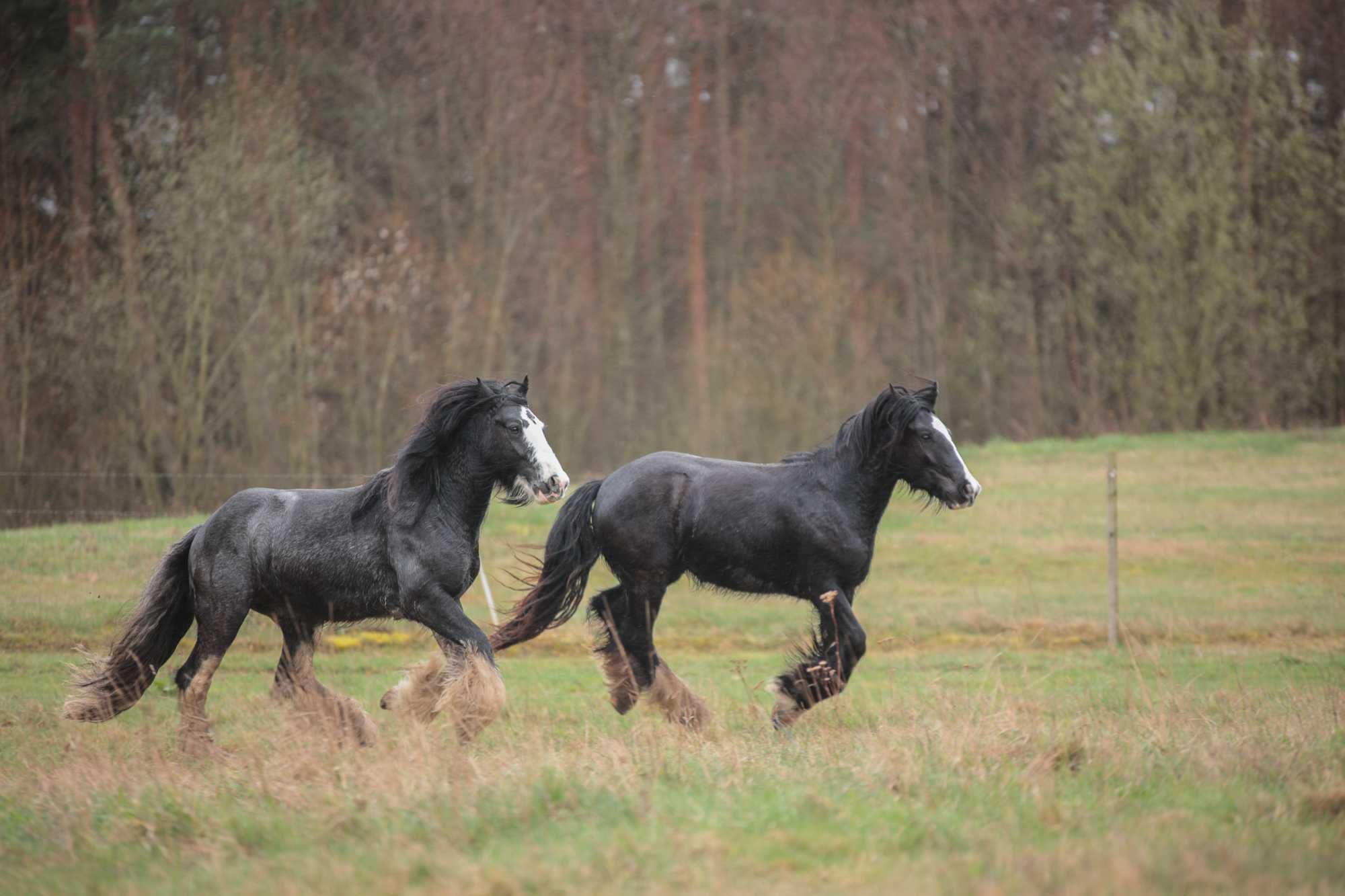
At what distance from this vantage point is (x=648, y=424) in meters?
33.8

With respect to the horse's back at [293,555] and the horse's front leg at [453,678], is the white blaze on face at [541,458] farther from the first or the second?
the horse's back at [293,555]

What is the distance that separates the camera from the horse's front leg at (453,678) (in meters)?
7.26

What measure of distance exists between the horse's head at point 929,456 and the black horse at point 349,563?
211 centimetres

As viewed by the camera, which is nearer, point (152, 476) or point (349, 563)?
point (349, 563)

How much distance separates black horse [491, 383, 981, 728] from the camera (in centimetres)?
853

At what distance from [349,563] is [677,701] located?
6.91ft

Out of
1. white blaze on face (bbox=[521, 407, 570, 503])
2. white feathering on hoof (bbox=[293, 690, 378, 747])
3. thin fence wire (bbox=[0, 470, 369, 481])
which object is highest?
white blaze on face (bbox=[521, 407, 570, 503])

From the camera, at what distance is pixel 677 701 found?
8.49m

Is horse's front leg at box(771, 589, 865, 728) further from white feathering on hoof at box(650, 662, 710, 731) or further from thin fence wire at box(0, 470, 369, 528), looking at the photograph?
thin fence wire at box(0, 470, 369, 528)

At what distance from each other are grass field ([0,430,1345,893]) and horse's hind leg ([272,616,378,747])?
174 mm

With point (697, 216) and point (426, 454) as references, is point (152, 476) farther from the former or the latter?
point (697, 216)

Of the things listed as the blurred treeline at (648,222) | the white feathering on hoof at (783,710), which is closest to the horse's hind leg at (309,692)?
the white feathering on hoof at (783,710)

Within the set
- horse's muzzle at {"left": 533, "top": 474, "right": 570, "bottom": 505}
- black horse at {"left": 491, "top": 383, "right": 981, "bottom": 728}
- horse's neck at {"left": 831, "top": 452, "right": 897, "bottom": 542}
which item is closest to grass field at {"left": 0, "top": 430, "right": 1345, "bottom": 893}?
black horse at {"left": 491, "top": 383, "right": 981, "bottom": 728}

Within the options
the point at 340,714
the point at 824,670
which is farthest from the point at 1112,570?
the point at 340,714
